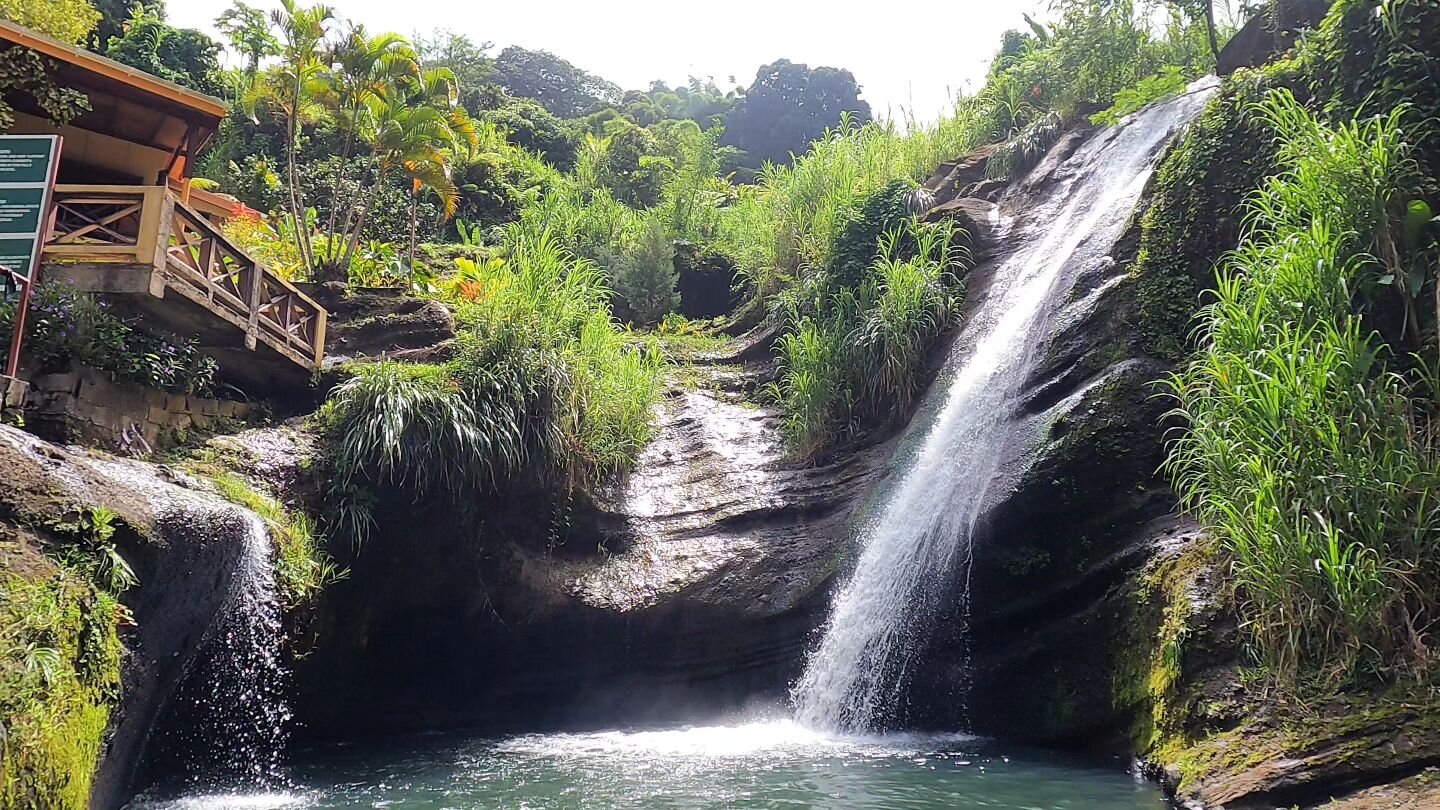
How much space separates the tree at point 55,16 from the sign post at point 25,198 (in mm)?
10640

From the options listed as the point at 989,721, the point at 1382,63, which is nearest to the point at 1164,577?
the point at 989,721

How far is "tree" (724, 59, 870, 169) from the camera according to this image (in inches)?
1655

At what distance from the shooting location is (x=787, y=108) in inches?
1678

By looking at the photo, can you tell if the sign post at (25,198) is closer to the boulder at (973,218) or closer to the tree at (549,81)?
the boulder at (973,218)

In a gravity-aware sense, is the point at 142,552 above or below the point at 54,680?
above

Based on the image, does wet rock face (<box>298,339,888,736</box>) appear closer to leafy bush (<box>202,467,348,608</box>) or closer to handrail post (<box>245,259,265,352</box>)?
leafy bush (<box>202,467,348,608</box>)

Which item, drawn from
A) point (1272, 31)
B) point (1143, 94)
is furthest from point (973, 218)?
point (1272, 31)

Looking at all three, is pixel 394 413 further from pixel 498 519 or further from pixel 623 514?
pixel 623 514

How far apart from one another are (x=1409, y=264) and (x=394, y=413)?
8.48 m

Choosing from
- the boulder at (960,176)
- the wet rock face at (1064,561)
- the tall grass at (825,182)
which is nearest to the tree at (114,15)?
the tall grass at (825,182)

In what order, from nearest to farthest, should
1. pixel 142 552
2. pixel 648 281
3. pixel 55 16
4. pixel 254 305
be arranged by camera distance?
pixel 142 552 → pixel 254 305 → pixel 55 16 → pixel 648 281

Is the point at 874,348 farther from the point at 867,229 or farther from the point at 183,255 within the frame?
the point at 183,255

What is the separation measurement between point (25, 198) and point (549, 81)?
120ft

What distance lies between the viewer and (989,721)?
7.98 meters
